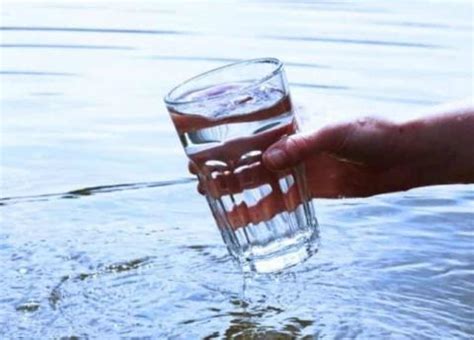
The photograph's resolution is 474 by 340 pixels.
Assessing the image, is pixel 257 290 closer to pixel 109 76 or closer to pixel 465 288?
pixel 465 288

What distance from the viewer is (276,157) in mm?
2080

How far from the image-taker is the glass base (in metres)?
2.25

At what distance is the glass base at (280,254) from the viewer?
2.25m

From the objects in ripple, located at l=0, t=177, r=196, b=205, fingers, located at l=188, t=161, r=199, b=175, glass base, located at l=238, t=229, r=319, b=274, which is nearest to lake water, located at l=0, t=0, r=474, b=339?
ripple, located at l=0, t=177, r=196, b=205

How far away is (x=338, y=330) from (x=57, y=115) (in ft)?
7.07

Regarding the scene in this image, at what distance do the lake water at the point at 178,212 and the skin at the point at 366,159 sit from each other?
0.22ft

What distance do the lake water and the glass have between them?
228mm

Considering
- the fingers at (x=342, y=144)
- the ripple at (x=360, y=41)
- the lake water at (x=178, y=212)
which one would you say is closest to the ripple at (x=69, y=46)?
the lake water at (x=178, y=212)

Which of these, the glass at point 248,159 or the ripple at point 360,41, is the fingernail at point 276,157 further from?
the ripple at point 360,41

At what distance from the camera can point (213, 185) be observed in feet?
7.11

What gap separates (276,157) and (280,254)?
27 cm

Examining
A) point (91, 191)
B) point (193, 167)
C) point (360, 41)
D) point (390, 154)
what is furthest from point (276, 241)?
point (360, 41)

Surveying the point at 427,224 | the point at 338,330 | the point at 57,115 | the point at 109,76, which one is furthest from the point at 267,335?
the point at 109,76

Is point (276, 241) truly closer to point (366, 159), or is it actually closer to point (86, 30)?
point (366, 159)
